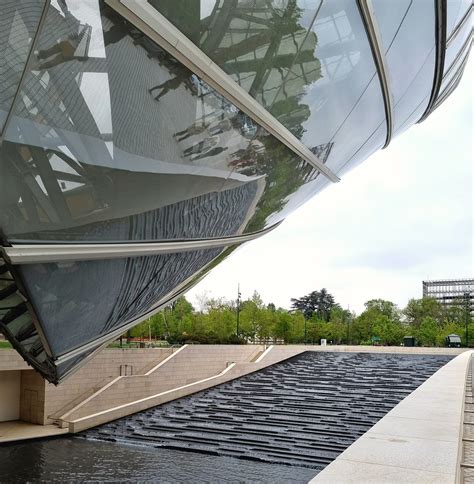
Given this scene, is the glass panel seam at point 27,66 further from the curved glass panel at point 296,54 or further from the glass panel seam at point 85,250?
the glass panel seam at point 85,250

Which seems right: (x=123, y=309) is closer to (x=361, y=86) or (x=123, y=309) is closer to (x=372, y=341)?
(x=361, y=86)

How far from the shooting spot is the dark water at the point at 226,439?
11.6 metres

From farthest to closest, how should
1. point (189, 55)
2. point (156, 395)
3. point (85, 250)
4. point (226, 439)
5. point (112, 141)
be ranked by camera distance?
point (156, 395)
point (226, 439)
point (85, 250)
point (112, 141)
point (189, 55)

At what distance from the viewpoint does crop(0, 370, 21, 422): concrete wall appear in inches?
685

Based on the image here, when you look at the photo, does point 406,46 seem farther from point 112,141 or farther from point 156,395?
point 156,395

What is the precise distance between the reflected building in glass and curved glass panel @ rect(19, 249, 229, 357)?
17 mm

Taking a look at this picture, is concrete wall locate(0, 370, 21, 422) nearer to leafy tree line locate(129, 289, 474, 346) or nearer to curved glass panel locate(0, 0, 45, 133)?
curved glass panel locate(0, 0, 45, 133)

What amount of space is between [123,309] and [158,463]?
858cm

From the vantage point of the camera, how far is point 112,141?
9.87 ft

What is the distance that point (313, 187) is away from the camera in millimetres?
5738

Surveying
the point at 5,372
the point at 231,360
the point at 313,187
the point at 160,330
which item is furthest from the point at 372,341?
the point at 313,187

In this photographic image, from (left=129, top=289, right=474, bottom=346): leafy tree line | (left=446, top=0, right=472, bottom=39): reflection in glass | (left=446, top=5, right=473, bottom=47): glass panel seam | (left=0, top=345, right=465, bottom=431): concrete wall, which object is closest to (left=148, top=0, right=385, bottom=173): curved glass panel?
(left=446, top=0, right=472, bottom=39): reflection in glass

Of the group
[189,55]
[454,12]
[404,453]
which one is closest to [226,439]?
[404,453]

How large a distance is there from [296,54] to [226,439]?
1283cm
